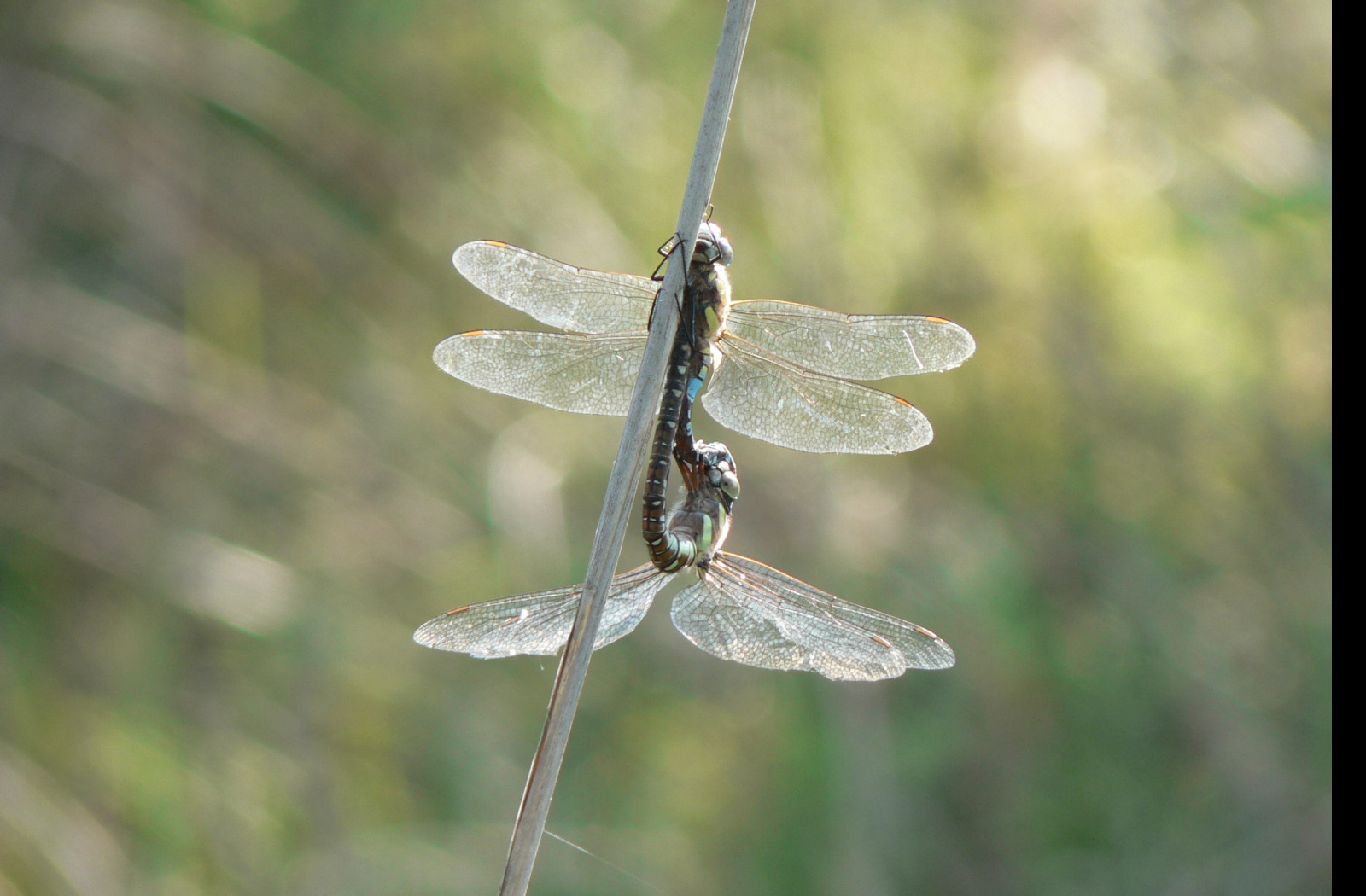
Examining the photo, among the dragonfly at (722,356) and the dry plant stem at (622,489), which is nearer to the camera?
the dry plant stem at (622,489)

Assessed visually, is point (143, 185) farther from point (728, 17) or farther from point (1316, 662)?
point (1316, 662)

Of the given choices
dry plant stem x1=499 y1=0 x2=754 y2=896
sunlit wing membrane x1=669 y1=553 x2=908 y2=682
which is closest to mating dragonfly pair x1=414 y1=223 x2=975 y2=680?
sunlit wing membrane x1=669 y1=553 x2=908 y2=682

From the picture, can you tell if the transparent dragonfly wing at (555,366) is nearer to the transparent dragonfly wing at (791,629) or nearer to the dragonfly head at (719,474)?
the dragonfly head at (719,474)

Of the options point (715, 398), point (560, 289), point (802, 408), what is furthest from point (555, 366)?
point (802, 408)

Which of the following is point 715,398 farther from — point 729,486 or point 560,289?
point 560,289

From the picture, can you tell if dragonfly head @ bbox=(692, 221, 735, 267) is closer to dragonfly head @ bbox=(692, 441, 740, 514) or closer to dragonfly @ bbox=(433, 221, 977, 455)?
dragonfly @ bbox=(433, 221, 977, 455)

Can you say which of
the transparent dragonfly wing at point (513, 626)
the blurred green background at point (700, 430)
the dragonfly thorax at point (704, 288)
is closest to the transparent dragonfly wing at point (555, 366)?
the dragonfly thorax at point (704, 288)

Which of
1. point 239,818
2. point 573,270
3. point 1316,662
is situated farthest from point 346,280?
point 1316,662
